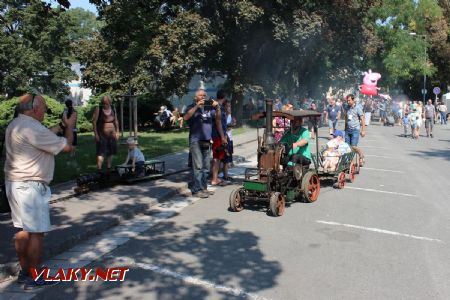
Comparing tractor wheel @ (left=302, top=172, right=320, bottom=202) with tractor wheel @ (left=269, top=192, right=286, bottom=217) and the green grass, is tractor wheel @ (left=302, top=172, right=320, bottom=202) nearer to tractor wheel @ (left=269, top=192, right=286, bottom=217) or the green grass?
tractor wheel @ (left=269, top=192, right=286, bottom=217)

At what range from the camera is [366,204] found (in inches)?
341

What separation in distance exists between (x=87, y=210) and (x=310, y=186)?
12.4ft

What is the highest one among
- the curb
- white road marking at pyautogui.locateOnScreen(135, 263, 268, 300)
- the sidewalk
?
the sidewalk

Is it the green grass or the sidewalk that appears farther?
the green grass

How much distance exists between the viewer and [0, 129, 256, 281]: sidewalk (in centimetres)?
579

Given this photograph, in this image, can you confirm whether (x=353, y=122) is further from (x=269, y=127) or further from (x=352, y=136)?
(x=269, y=127)

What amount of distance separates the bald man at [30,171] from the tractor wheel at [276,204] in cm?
364

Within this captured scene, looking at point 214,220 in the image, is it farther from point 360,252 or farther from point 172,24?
point 172,24

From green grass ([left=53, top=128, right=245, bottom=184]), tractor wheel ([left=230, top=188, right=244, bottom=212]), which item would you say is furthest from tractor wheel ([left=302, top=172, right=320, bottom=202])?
green grass ([left=53, top=128, right=245, bottom=184])

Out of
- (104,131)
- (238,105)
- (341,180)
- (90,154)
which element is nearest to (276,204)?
(341,180)

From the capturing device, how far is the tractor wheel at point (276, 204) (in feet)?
24.8

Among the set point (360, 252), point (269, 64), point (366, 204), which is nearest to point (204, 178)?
point (366, 204)

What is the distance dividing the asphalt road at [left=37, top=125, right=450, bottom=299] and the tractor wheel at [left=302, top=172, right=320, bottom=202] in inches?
6.6

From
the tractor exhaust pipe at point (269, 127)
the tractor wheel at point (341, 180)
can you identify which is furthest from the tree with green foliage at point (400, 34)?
the tractor exhaust pipe at point (269, 127)
